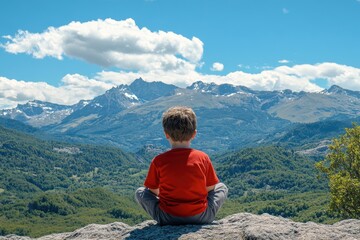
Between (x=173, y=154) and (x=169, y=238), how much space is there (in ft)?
8.30

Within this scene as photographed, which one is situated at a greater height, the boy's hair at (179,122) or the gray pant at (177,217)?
the boy's hair at (179,122)

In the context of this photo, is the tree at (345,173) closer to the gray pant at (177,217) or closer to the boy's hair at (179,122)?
the gray pant at (177,217)

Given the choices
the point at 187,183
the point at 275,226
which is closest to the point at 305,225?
the point at 275,226

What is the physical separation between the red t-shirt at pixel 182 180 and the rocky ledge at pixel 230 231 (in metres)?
0.58

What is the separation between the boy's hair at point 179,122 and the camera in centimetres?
1232

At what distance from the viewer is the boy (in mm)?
12516

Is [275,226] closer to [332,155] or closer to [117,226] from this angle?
[117,226]

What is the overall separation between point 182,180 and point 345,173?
1467 inches

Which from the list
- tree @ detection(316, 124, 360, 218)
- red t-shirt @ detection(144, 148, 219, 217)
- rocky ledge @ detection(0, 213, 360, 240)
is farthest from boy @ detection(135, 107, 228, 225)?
tree @ detection(316, 124, 360, 218)

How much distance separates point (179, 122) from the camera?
40.6 feet

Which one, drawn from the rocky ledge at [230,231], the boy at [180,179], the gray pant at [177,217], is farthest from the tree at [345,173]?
the boy at [180,179]

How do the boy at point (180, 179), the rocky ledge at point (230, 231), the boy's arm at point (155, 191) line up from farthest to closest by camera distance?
the boy's arm at point (155, 191)
the boy at point (180, 179)
the rocky ledge at point (230, 231)

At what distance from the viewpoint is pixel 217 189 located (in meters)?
13.8

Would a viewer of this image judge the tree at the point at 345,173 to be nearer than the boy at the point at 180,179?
No
